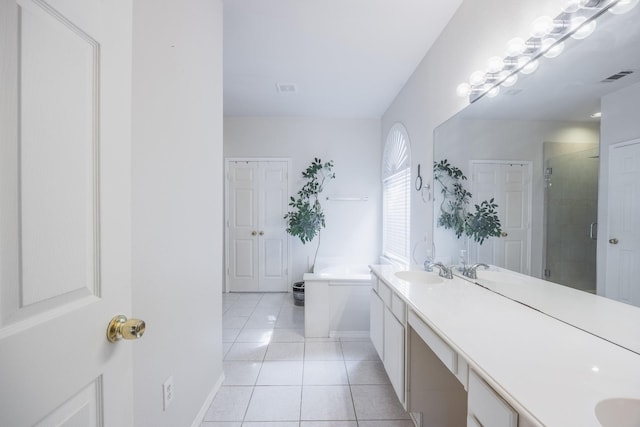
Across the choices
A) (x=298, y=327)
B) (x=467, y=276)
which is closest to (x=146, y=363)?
(x=467, y=276)

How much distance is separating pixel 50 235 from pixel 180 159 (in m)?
0.94

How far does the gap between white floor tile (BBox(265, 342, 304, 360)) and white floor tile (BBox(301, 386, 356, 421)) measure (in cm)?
45

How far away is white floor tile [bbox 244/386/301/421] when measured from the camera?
171 centimetres

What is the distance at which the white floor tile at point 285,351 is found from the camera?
7.90 ft

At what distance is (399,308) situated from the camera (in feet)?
5.42

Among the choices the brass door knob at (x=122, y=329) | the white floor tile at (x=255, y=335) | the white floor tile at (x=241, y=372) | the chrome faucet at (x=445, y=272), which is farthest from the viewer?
the white floor tile at (x=255, y=335)

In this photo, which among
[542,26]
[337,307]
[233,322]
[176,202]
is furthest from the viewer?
[233,322]

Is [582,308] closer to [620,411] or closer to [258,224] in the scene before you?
[620,411]

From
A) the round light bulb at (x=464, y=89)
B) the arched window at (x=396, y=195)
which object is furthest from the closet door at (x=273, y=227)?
the round light bulb at (x=464, y=89)

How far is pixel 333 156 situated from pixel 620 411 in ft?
12.7

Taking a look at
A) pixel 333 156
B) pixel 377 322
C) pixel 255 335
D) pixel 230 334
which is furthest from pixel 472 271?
pixel 333 156

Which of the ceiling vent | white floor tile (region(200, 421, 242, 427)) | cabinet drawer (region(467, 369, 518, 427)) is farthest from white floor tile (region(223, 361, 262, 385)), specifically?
the ceiling vent

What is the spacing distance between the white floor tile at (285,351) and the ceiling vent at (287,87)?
2772 mm

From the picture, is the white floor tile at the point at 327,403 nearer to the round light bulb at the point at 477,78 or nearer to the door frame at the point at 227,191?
the round light bulb at the point at 477,78
